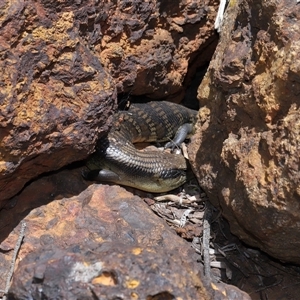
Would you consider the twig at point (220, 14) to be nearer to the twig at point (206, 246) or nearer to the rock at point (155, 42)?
the rock at point (155, 42)

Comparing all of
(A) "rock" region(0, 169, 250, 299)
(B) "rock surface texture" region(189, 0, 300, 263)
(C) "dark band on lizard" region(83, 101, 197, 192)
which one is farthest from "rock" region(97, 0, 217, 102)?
(A) "rock" region(0, 169, 250, 299)

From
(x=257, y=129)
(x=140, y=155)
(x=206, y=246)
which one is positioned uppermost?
(x=257, y=129)

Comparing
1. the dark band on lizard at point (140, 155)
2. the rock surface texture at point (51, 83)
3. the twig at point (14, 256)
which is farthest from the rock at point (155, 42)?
the twig at point (14, 256)

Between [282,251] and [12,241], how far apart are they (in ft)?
6.30

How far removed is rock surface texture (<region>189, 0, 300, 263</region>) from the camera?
141 inches

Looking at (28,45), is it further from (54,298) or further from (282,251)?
(282,251)

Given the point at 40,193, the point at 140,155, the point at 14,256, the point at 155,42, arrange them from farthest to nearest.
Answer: the point at 140,155
the point at 155,42
the point at 40,193
the point at 14,256

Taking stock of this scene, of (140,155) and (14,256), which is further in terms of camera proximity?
(140,155)

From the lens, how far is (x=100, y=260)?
9.48 ft

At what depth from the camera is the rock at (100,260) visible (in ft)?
9.20

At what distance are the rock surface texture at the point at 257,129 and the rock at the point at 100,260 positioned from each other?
55 centimetres

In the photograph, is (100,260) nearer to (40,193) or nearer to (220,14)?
(40,193)

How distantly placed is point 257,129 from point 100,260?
5.22ft

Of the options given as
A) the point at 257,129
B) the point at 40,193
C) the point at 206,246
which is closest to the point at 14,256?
the point at 40,193
